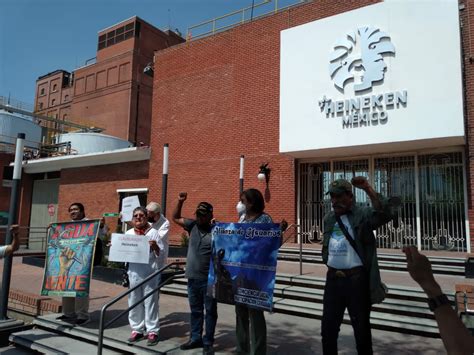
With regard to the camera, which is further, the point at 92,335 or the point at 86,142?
the point at 86,142

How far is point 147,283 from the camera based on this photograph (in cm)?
486

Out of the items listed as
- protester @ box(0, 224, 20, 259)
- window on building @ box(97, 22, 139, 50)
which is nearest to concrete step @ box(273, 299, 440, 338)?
protester @ box(0, 224, 20, 259)

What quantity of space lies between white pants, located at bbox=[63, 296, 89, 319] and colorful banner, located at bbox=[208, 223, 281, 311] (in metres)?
2.58

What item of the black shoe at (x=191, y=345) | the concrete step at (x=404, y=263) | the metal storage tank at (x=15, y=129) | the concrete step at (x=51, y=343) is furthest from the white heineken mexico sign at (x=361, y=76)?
the metal storage tank at (x=15, y=129)

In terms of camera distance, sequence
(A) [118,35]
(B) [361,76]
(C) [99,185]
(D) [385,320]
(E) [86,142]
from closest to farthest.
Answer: (D) [385,320] → (B) [361,76] → (C) [99,185] → (E) [86,142] → (A) [118,35]

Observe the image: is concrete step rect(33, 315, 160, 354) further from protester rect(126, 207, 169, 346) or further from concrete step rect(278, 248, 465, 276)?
concrete step rect(278, 248, 465, 276)

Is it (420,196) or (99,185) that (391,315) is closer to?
(420,196)

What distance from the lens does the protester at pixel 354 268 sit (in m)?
3.18

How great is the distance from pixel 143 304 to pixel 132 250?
2.40 feet

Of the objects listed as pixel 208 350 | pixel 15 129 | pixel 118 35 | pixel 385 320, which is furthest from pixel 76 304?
pixel 118 35

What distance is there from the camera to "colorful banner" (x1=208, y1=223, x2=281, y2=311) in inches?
146

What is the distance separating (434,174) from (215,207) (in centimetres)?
694

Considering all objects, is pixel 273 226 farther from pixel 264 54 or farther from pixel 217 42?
pixel 217 42

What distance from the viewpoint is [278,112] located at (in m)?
12.5
